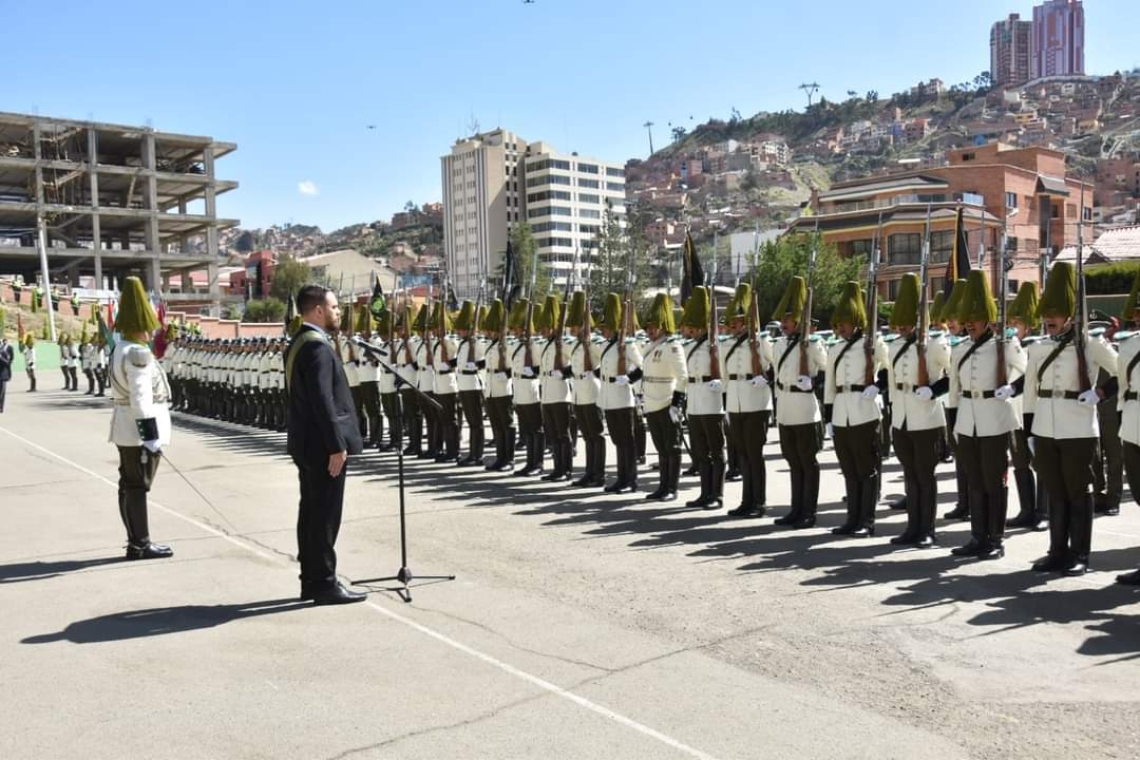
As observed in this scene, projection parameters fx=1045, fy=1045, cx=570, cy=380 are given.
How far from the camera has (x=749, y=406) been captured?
9.56 meters

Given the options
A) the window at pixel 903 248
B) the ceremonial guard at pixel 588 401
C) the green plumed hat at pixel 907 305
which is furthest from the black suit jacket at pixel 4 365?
the window at pixel 903 248

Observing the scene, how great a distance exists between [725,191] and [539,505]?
16597cm

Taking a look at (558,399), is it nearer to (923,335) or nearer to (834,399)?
(834,399)

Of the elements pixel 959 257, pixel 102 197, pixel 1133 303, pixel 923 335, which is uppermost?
pixel 102 197

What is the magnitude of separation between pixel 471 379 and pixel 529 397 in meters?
1.46

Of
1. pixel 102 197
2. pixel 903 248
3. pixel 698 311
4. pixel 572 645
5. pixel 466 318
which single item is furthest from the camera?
pixel 102 197

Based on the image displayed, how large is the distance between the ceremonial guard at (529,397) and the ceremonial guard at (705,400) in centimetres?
280

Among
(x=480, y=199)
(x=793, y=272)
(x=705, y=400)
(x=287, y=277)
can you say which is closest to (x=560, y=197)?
(x=480, y=199)

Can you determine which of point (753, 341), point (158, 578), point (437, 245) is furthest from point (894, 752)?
point (437, 245)

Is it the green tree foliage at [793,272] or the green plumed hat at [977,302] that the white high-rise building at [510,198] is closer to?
the green tree foliage at [793,272]

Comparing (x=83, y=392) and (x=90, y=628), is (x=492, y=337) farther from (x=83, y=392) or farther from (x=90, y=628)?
(x=83, y=392)

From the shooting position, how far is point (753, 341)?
31.9 ft

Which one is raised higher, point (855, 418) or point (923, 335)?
point (923, 335)

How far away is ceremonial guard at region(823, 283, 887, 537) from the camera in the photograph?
8.41m
